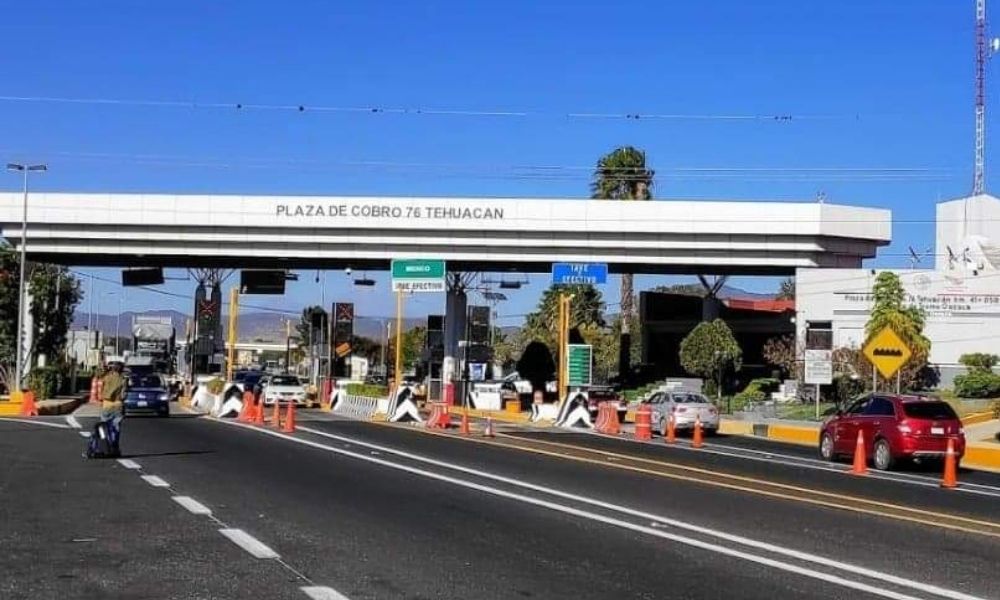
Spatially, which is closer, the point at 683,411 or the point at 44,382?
the point at 683,411

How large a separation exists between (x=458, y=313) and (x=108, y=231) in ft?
60.1

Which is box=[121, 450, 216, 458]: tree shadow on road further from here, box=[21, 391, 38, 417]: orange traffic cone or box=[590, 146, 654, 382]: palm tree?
box=[590, 146, 654, 382]: palm tree

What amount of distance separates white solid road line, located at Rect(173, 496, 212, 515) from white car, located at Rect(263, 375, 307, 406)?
125ft

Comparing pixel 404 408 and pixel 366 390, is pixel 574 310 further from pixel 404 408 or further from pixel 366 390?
pixel 404 408

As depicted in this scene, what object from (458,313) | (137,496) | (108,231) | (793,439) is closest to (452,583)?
(137,496)

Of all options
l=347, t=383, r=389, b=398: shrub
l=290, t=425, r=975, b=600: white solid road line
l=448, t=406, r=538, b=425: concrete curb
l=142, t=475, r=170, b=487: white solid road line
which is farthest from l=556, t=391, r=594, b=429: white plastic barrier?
l=142, t=475, r=170, b=487: white solid road line

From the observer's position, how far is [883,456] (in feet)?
83.7

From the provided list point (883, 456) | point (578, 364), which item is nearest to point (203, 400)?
point (578, 364)

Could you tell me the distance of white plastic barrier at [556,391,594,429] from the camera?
41125 mm

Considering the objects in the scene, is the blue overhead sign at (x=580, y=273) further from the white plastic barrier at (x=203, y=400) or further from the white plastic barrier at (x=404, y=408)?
the white plastic barrier at (x=203, y=400)

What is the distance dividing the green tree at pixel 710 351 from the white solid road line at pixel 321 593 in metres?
51.9

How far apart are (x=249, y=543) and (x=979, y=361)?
46.8 m

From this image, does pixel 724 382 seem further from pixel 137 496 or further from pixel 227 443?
pixel 137 496

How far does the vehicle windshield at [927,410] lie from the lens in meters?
25.4
